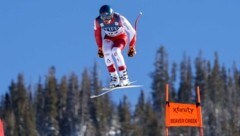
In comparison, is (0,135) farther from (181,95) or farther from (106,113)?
(181,95)

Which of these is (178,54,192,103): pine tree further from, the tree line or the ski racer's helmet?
the ski racer's helmet

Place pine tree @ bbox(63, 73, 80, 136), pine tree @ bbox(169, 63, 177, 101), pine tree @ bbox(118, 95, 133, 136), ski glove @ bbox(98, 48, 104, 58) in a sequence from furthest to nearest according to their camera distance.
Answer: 1. pine tree @ bbox(169, 63, 177, 101)
2. pine tree @ bbox(63, 73, 80, 136)
3. pine tree @ bbox(118, 95, 133, 136)
4. ski glove @ bbox(98, 48, 104, 58)

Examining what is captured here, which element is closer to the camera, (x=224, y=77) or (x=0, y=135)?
(x=0, y=135)

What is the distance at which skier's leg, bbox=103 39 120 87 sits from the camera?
19891 mm

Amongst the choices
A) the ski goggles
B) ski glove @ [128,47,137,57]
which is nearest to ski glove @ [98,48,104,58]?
ski glove @ [128,47,137,57]

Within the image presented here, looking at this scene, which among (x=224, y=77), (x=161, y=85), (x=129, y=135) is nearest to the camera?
(x=129, y=135)

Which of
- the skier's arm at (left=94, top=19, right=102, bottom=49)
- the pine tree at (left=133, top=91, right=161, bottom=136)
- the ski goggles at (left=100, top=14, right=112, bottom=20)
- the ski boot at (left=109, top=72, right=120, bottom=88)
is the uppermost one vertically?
the pine tree at (left=133, top=91, right=161, bottom=136)

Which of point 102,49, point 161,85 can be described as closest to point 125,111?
point 161,85

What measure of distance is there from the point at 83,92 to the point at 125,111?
15.2m

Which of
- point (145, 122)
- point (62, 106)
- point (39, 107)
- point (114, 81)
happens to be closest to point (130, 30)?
point (114, 81)

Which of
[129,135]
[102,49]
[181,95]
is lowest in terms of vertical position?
[102,49]

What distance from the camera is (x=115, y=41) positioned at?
65.7 ft

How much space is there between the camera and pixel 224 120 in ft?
427

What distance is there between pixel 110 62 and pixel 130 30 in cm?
87
